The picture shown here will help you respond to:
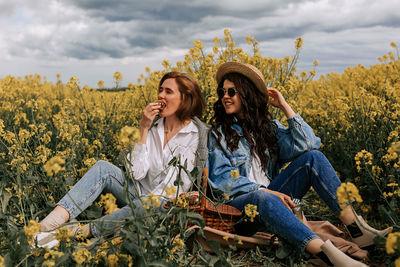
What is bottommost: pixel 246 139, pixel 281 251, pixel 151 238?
pixel 281 251

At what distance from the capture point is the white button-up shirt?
8.34 ft

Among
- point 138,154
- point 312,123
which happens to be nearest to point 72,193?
point 138,154

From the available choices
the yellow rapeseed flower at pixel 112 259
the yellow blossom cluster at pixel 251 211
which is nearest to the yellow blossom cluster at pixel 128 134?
the yellow rapeseed flower at pixel 112 259

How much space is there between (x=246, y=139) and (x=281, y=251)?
801 millimetres

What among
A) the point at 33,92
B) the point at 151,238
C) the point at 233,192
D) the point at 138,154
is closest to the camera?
the point at 151,238

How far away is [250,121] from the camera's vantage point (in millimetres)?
2674

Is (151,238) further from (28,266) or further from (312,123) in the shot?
(312,123)

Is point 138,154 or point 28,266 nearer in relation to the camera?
point 28,266

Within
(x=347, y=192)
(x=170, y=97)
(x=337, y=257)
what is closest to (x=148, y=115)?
(x=170, y=97)

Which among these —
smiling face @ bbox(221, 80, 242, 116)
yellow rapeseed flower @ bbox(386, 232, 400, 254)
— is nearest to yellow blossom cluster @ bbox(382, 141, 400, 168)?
Answer: yellow rapeseed flower @ bbox(386, 232, 400, 254)

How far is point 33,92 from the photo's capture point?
589 centimetres

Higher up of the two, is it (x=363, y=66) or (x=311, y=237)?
(x=363, y=66)

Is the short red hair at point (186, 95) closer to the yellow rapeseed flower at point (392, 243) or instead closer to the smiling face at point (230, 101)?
the smiling face at point (230, 101)

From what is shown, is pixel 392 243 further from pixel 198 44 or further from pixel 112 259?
pixel 198 44
